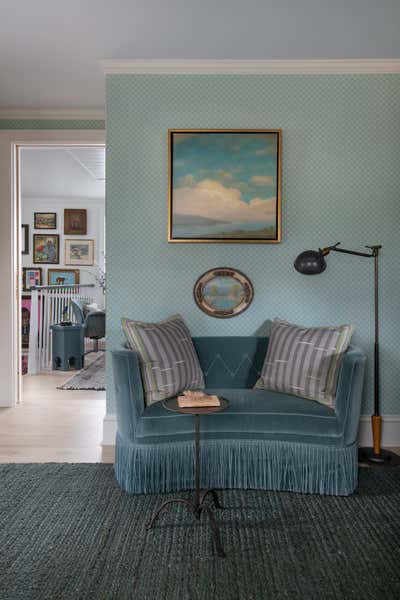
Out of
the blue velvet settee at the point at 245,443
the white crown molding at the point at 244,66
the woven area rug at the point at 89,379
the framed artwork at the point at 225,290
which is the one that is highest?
the white crown molding at the point at 244,66

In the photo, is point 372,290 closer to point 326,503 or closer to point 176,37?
point 326,503

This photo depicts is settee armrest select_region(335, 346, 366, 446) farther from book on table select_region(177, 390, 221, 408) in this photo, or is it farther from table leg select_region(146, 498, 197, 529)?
table leg select_region(146, 498, 197, 529)

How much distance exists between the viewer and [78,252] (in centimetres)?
1052

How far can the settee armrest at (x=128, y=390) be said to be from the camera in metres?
2.97

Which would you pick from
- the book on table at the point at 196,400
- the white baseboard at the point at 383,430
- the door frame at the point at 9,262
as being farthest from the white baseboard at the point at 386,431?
the door frame at the point at 9,262

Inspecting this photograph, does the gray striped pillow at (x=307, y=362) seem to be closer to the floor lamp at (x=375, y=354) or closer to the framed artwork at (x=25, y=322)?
the floor lamp at (x=375, y=354)

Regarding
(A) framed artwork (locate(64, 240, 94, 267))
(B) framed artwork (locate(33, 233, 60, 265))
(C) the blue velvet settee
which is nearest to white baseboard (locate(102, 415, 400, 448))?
(C) the blue velvet settee

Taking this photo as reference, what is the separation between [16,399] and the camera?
16.5 ft

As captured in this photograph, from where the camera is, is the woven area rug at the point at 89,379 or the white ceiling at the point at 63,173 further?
the white ceiling at the point at 63,173

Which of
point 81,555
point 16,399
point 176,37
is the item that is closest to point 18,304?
point 16,399

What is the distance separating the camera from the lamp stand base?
11.2 feet

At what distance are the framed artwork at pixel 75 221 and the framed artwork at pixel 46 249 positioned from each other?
12.8 inches

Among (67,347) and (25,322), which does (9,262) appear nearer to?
(67,347)

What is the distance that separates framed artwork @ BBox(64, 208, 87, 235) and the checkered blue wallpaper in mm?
6923
